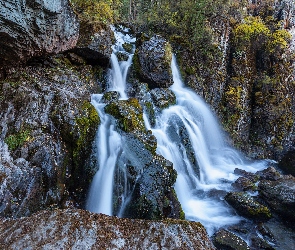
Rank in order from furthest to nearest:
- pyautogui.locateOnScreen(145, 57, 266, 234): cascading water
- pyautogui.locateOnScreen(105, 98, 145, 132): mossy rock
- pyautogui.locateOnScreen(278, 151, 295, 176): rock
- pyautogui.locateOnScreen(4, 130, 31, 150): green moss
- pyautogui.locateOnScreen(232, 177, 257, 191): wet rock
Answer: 1. pyautogui.locateOnScreen(278, 151, 295, 176): rock
2. pyautogui.locateOnScreen(232, 177, 257, 191): wet rock
3. pyautogui.locateOnScreen(145, 57, 266, 234): cascading water
4. pyautogui.locateOnScreen(105, 98, 145, 132): mossy rock
5. pyautogui.locateOnScreen(4, 130, 31, 150): green moss

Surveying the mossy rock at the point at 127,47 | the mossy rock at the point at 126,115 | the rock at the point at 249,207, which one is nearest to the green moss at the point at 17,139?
the mossy rock at the point at 126,115

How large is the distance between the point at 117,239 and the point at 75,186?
444 cm

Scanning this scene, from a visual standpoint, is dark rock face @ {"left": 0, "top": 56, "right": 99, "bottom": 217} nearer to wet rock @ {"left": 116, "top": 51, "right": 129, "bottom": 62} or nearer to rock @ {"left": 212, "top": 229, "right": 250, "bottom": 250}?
rock @ {"left": 212, "top": 229, "right": 250, "bottom": 250}

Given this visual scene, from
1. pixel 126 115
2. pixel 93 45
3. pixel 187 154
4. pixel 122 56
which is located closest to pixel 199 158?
pixel 187 154

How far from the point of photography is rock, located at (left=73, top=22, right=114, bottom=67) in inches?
374

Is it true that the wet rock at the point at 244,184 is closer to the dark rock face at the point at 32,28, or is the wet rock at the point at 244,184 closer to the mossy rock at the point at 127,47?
the mossy rock at the point at 127,47

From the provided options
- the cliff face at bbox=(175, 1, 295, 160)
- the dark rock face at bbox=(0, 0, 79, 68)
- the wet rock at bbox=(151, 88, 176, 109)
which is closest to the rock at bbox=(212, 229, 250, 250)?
the wet rock at bbox=(151, 88, 176, 109)

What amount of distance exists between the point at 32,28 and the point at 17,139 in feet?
9.50

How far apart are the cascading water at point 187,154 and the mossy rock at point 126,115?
0.24 m

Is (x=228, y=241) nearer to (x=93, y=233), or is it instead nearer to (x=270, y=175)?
(x=270, y=175)

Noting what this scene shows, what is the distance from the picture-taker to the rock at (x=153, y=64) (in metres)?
11.0

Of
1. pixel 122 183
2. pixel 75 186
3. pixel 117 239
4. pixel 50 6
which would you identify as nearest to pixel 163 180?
pixel 122 183

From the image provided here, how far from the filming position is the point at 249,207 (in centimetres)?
744

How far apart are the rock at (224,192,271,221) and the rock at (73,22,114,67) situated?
6.96 m
